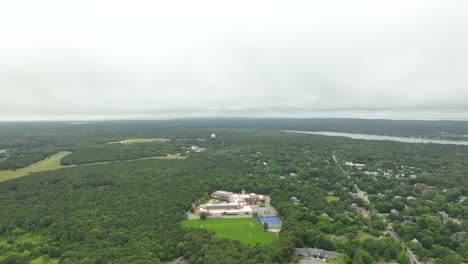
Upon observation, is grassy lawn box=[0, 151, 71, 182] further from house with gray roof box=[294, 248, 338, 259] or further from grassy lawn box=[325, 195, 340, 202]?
grassy lawn box=[325, 195, 340, 202]

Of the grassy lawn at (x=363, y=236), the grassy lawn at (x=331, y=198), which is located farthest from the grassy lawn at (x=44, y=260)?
the grassy lawn at (x=331, y=198)

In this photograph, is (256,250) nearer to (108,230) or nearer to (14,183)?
(108,230)

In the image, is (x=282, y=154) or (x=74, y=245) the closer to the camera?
(x=74, y=245)

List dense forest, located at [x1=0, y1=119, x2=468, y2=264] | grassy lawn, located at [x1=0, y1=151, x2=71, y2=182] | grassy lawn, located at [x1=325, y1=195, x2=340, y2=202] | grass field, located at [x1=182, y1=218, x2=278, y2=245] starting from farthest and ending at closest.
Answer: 1. grassy lawn, located at [x1=0, y1=151, x2=71, y2=182]
2. grassy lawn, located at [x1=325, y1=195, x2=340, y2=202]
3. grass field, located at [x1=182, y1=218, x2=278, y2=245]
4. dense forest, located at [x1=0, y1=119, x2=468, y2=264]


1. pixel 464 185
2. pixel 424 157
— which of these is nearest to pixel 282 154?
pixel 424 157

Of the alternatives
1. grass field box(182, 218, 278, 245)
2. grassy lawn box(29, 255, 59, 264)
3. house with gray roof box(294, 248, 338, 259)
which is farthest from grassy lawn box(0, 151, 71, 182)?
house with gray roof box(294, 248, 338, 259)

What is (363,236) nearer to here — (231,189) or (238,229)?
(238,229)
